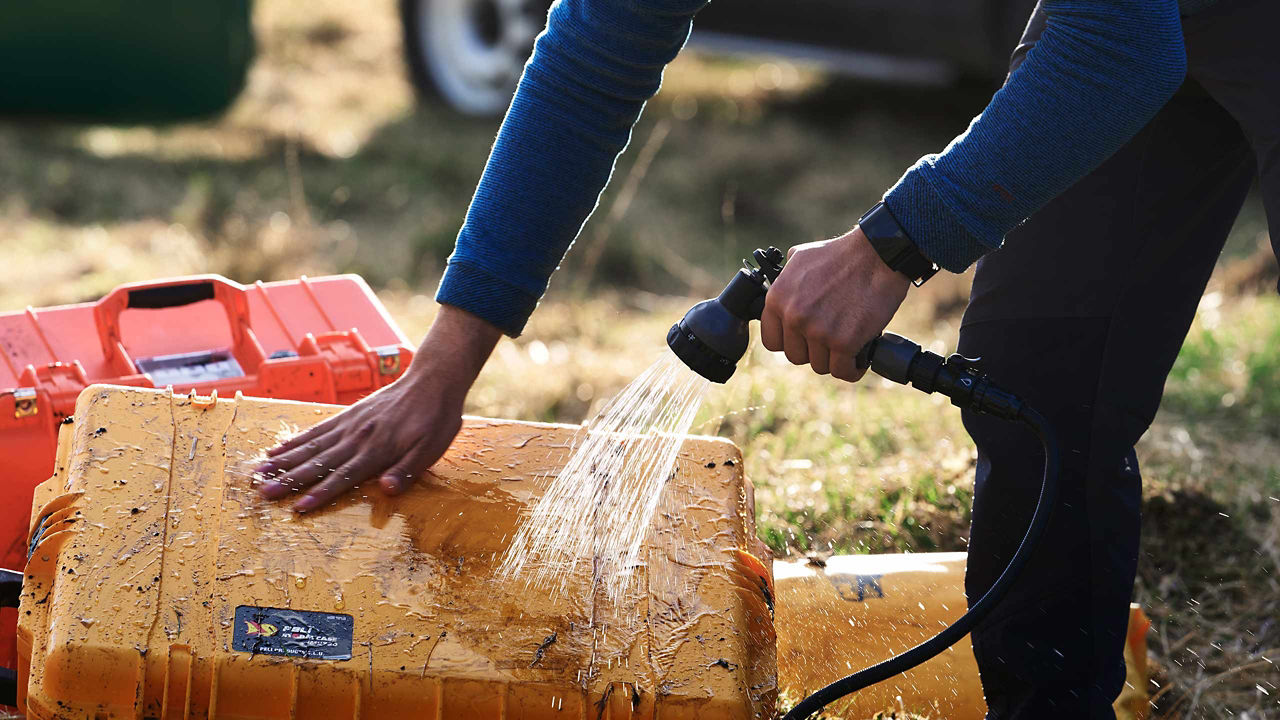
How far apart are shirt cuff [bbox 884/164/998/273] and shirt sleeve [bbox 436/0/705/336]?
48cm

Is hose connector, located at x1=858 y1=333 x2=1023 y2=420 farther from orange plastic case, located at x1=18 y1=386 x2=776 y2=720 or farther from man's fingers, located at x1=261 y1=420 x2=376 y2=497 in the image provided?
man's fingers, located at x1=261 y1=420 x2=376 y2=497

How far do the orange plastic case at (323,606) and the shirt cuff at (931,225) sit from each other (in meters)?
0.56

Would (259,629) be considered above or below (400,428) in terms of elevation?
below

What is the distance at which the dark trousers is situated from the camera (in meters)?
1.74

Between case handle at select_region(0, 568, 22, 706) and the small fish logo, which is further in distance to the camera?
case handle at select_region(0, 568, 22, 706)

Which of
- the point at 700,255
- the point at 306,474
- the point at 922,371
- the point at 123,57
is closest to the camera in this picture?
the point at 922,371

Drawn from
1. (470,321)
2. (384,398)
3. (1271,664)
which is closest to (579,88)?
(470,321)

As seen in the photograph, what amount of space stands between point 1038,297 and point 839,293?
52cm

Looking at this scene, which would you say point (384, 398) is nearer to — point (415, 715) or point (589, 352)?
point (415, 715)

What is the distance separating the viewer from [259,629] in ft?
4.95

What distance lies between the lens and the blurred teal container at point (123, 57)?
17.6ft

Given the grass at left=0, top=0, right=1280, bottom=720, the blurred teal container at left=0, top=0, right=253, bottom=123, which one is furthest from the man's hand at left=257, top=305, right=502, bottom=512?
the blurred teal container at left=0, top=0, right=253, bottom=123

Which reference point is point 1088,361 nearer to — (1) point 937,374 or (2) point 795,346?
(1) point 937,374

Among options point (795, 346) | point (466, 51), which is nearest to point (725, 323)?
point (795, 346)
